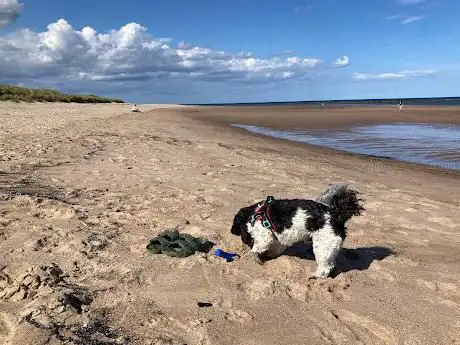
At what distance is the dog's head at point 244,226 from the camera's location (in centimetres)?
566

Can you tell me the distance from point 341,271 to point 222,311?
6.26 ft

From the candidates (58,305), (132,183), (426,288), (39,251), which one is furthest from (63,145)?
(426,288)

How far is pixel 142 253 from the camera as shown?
212 inches

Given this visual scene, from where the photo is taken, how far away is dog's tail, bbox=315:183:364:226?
17.0ft

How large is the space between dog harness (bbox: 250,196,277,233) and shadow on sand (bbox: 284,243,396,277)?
2.33ft

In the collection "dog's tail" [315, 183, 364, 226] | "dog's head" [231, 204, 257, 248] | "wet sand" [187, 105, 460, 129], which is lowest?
"wet sand" [187, 105, 460, 129]

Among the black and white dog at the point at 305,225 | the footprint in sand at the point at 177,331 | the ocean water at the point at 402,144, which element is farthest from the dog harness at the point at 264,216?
the ocean water at the point at 402,144

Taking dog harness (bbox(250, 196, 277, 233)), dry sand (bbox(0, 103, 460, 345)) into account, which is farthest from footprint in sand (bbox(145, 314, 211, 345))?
dog harness (bbox(250, 196, 277, 233))

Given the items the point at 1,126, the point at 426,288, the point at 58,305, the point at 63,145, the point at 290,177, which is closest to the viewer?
the point at 58,305

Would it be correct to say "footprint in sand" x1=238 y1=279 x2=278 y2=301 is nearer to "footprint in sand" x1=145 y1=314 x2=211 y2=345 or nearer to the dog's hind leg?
the dog's hind leg

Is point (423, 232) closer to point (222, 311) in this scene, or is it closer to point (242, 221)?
point (242, 221)

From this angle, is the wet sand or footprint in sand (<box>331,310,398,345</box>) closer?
footprint in sand (<box>331,310,398,345</box>)

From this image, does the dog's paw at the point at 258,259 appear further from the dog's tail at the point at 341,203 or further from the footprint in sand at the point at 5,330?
the footprint in sand at the point at 5,330

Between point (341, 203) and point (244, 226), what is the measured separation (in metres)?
1.30
